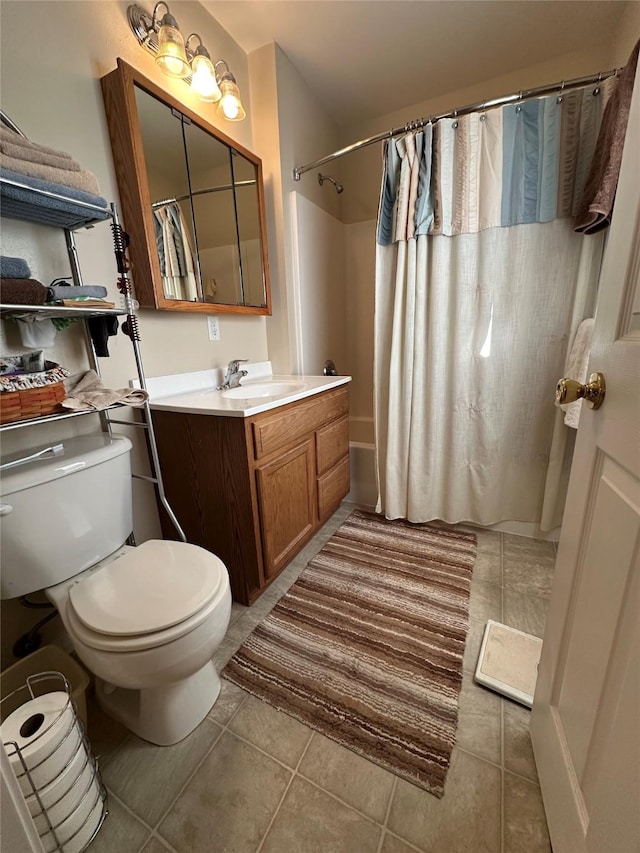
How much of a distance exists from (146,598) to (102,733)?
51cm

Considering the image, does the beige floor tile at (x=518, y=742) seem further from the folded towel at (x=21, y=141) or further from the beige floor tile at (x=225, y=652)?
the folded towel at (x=21, y=141)

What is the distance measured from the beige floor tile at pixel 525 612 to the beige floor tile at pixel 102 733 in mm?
1343

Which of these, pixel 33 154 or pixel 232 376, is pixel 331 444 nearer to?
pixel 232 376

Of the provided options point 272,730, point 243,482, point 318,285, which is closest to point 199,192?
point 318,285

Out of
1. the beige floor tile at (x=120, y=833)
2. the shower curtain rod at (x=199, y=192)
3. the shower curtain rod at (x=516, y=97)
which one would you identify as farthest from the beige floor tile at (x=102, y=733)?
the shower curtain rod at (x=516, y=97)

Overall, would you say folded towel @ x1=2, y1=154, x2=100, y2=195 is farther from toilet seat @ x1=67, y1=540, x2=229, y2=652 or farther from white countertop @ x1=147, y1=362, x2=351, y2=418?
toilet seat @ x1=67, y1=540, x2=229, y2=652

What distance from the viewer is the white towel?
1.39m

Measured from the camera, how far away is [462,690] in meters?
1.07

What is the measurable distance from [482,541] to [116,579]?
1.69m

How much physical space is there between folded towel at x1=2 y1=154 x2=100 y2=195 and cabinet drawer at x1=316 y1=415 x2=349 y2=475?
1.18m

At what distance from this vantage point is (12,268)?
0.84 meters

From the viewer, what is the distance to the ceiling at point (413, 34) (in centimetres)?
142

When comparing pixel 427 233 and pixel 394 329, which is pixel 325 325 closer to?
pixel 394 329

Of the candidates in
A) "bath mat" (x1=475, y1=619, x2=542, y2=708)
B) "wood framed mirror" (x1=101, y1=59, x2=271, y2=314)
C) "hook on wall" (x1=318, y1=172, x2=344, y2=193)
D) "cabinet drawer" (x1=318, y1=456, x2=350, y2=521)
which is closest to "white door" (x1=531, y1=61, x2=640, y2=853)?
"bath mat" (x1=475, y1=619, x2=542, y2=708)
